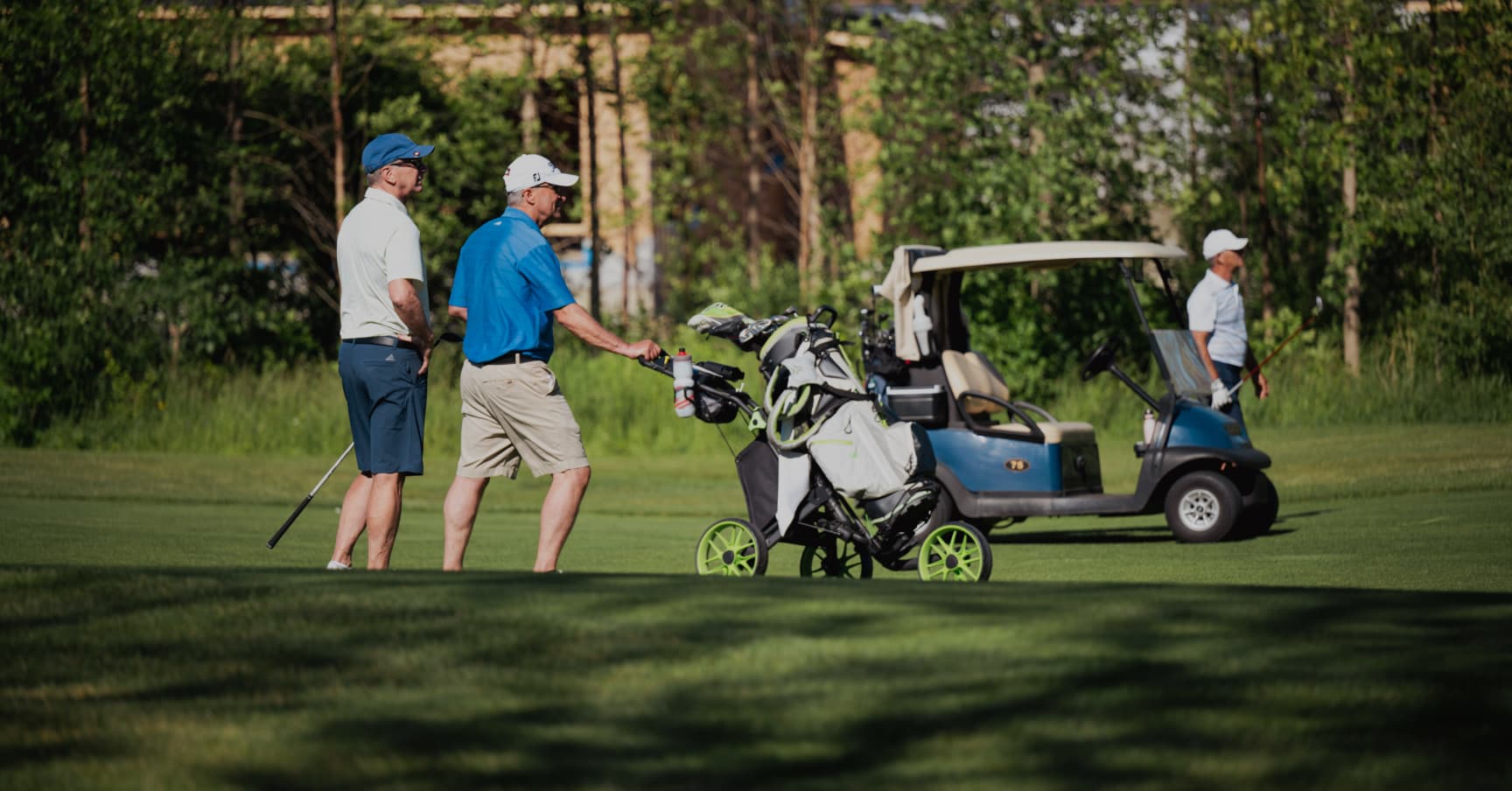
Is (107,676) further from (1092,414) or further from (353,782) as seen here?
(1092,414)

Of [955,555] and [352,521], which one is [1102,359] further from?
[352,521]

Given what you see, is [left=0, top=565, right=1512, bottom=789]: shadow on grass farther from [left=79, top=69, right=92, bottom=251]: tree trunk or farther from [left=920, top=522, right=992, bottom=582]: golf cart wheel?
[left=79, top=69, right=92, bottom=251]: tree trunk

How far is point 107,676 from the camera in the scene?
514cm

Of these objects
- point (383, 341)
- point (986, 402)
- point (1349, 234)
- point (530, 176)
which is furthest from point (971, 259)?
point (1349, 234)

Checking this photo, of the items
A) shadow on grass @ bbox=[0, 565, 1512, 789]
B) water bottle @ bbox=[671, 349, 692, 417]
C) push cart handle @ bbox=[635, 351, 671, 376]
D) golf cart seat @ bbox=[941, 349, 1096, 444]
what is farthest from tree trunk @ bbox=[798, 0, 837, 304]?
shadow on grass @ bbox=[0, 565, 1512, 789]

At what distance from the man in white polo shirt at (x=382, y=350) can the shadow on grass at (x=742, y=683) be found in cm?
214

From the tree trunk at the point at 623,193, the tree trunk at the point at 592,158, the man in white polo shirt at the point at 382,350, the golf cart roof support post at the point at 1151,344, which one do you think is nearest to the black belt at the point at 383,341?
the man in white polo shirt at the point at 382,350

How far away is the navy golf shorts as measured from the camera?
8266 millimetres

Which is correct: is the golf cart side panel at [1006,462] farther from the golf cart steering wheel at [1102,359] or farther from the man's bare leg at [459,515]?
the man's bare leg at [459,515]

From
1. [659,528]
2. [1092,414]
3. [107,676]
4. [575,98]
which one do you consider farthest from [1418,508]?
[575,98]

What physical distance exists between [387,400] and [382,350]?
0.21 m

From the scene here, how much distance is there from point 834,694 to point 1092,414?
56.4ft

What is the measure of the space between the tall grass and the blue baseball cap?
12.8 metres

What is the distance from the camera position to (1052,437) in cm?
1200
